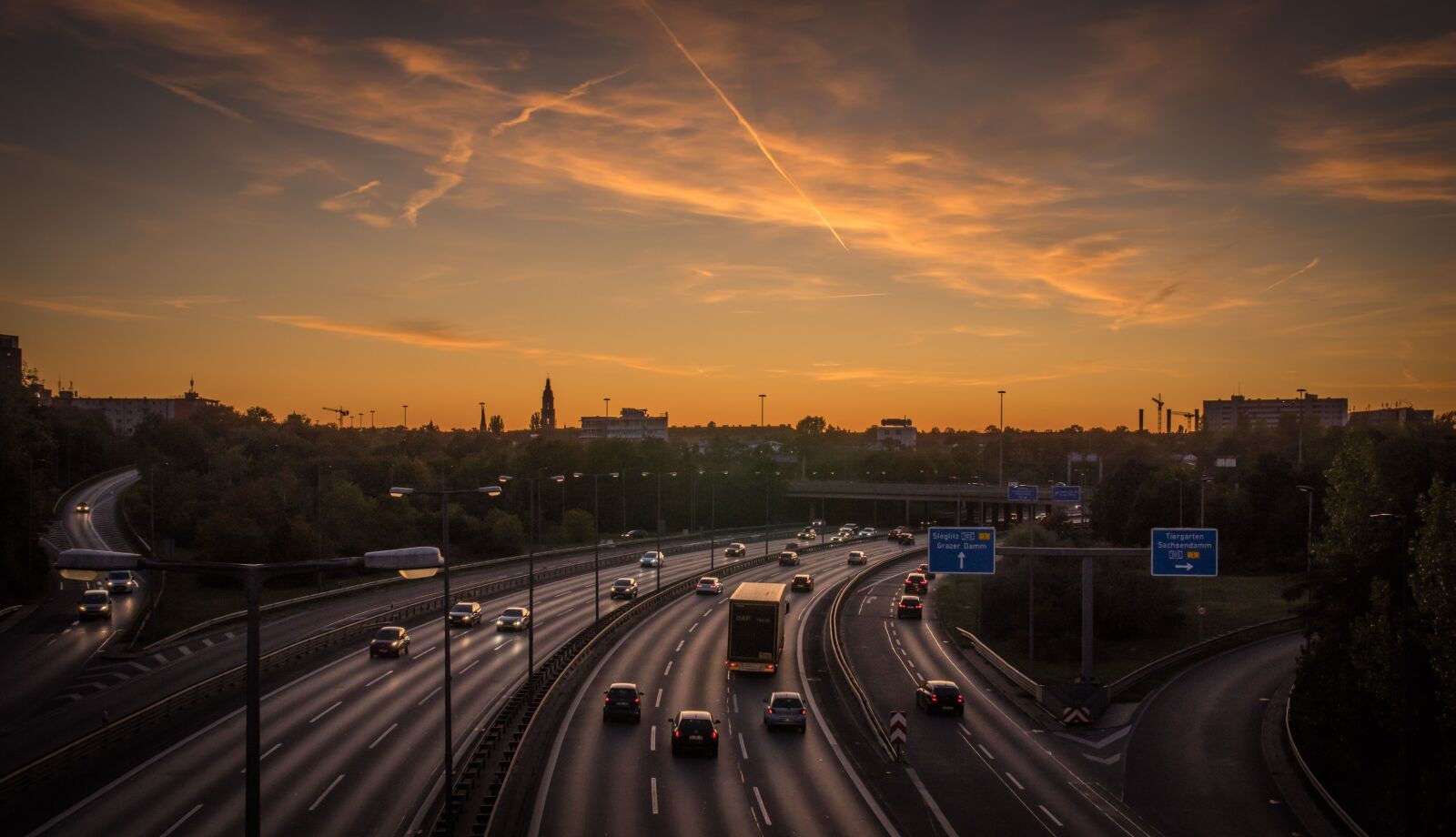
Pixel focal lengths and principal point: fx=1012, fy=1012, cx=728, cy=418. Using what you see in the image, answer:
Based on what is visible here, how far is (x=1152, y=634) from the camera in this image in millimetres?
58781

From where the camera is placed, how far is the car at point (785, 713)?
1379 inches

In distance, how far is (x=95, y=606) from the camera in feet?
187

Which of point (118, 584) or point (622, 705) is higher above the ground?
point (118, 584)

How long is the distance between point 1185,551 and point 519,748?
2516cm

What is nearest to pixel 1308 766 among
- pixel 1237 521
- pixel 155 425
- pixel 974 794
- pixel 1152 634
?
pixel 974 794

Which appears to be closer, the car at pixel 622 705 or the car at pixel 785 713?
the car at pixel 785 713

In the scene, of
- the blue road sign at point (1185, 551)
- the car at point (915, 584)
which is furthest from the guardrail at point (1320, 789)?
the car at point (915, 584)

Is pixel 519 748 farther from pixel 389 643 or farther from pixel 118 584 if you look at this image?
pixel 118 584

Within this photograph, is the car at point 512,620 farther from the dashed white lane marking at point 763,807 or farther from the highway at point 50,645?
the dashed white lane marking at point 763,807

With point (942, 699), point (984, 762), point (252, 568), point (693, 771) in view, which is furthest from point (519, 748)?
point (252, 568)

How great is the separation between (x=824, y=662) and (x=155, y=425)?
145656 mm

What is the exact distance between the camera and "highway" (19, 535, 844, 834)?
2516 centimetres

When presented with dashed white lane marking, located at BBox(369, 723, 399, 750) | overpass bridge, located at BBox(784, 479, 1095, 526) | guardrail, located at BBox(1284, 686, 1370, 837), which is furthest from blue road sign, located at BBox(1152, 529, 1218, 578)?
overpass bridge, located at BBox(784, 479, 1095, 526)

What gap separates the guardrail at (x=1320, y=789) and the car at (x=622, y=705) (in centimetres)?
2130
